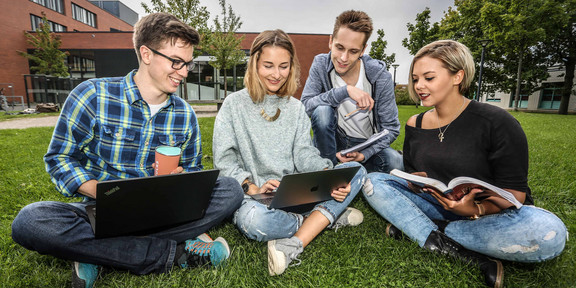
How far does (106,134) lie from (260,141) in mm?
1136

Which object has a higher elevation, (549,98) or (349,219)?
(549,98)

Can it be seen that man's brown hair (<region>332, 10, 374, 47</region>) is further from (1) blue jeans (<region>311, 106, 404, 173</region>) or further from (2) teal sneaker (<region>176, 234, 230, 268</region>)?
(2) teal sneaker (<region>176, 234, 230, 268</region>)

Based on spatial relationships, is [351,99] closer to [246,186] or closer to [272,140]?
[272,140]

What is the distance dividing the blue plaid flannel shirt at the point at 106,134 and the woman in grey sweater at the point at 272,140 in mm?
443

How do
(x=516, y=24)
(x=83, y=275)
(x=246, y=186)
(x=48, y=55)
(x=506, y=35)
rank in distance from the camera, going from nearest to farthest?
(x=83, y=275) < (x=246, y=186) < (x=516, y=24) < (x=506, y=35) < (x=48, y=55)

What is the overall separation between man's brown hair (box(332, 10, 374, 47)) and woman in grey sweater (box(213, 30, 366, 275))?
80 cm

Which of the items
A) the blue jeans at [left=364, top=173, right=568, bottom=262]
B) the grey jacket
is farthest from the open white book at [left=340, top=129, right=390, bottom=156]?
the blue jeans at [left=364, top=173, right=568, bottom=262]

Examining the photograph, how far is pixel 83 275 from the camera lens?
5.28 feet

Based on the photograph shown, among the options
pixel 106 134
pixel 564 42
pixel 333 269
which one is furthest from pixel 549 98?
pixel 106 134

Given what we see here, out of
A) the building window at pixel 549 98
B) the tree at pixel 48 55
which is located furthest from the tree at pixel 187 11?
the building window at pixel 549 98

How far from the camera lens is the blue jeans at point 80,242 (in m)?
1.54

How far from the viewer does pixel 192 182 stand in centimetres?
157

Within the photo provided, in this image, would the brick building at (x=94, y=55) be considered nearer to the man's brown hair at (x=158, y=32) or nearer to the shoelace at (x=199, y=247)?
the man's brown hair at (x=158, y=32)

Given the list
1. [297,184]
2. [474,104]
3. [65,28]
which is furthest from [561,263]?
[65,28]
